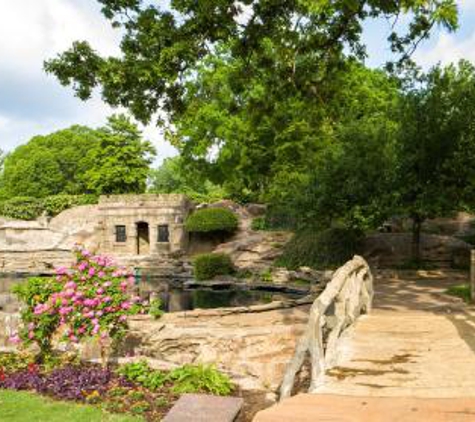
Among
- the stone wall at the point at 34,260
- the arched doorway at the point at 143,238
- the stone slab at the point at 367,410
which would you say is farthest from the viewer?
the arched doorway at the point at 143,238

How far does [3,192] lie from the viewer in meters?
56.8

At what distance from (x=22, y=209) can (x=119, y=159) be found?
9.02 m

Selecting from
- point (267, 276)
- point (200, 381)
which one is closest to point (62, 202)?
point (267, 276)

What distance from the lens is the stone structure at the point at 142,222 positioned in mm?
35906

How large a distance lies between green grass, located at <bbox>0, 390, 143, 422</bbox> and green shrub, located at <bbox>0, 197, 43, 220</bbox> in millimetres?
37174

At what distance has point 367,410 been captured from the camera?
4.30m

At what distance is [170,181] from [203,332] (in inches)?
2626

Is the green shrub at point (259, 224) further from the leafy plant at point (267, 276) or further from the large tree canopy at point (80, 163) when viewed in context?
the large tree canopy at point (80, 163)

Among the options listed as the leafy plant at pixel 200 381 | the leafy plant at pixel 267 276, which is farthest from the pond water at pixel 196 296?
the leafy plant at pixel 200 381

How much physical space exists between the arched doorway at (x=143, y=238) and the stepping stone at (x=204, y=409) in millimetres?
31129

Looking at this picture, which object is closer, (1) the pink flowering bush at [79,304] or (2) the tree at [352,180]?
(1) the pink flowering bush at [79,304]

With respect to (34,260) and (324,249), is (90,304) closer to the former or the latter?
(324,249)

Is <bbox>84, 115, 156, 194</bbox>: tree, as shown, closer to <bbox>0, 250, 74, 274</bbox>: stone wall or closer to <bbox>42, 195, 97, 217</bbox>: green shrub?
<bbox>42, 195, 97, 217</bbox>: green shrub

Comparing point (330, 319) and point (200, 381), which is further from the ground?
point (330, 319)
